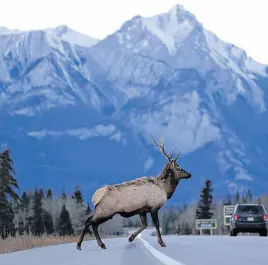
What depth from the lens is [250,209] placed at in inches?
1550

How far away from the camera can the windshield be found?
3919 cm

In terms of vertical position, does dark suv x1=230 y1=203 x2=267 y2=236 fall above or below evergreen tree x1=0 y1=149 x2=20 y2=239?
below

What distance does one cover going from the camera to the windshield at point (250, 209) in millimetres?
39188

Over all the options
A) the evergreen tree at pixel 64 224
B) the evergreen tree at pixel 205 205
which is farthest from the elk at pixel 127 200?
the evergreen tree at pixel 205 205

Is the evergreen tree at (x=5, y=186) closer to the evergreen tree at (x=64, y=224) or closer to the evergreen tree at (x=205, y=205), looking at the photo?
the evergreen tree at (x=64, y=224)

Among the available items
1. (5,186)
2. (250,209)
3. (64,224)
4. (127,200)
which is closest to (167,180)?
(127,200)

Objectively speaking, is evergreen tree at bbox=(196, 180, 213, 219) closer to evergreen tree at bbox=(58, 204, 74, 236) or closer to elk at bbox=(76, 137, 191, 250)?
evergreen tree at bbox=(58, 204, 74, 236)

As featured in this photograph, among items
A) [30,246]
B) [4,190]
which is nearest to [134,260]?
[30,246]

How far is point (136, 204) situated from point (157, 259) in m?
4.92

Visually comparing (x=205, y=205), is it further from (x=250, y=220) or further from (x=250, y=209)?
(x=250, y=220)

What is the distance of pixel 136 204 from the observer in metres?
20.3

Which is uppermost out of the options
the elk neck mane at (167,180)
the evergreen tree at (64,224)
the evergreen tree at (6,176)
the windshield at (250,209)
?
the evergreen tree at (6,176)

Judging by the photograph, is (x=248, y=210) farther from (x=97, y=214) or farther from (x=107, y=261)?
(x=107, y=261)

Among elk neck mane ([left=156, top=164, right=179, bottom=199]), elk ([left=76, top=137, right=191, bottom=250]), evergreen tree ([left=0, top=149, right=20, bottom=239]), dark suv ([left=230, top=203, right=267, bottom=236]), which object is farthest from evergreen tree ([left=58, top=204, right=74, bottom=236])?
elk ([left=76, top=137, right=191, bottom=250])
